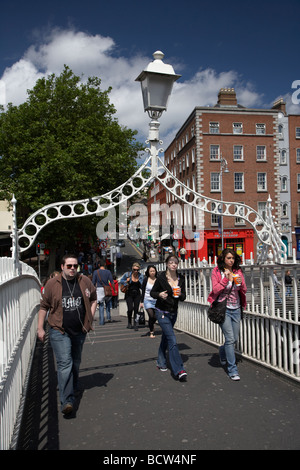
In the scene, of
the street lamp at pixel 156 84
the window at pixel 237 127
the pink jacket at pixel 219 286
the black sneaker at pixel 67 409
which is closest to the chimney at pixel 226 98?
the window at pixel 237 127

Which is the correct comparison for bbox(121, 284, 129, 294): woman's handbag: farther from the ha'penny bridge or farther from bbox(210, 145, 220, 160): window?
bbox(210, 145, 220, 160): window

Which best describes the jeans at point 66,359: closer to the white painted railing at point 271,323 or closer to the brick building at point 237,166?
the white painted railing at point 271,323

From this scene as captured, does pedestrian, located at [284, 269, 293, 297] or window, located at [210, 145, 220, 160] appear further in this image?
window, located at [210, 145, 220, 160]

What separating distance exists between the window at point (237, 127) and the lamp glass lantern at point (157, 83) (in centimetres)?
3513

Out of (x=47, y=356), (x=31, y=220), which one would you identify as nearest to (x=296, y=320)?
(x=47, y=356)

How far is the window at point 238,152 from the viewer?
137ft

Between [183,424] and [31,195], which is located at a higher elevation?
[31,195]

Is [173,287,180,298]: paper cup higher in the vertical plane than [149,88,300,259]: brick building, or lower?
lower

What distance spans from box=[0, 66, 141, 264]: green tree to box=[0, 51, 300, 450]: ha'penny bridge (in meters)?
19.1

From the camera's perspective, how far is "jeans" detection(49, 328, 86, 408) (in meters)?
4.59

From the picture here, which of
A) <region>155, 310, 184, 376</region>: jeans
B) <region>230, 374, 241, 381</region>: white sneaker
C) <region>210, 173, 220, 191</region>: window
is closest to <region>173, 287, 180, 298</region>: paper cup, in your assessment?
<region>155, 310, 184, 376</region>: jeans

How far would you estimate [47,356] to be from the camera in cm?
713

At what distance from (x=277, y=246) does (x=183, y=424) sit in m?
7.14

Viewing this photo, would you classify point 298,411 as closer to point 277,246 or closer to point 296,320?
point 296,320
